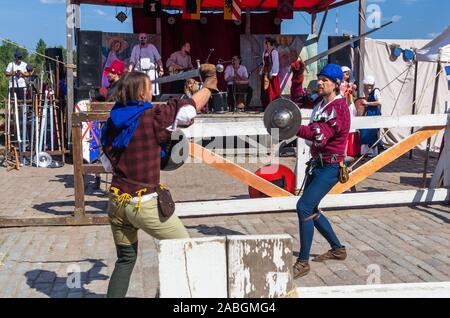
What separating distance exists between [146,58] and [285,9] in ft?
17.7

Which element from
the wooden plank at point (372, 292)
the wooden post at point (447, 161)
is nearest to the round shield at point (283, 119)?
the wooden plank at point (372, 292)

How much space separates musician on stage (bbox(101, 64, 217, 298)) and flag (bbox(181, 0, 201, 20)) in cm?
1380

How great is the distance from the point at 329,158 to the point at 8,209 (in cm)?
516

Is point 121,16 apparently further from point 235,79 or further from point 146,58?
point 235,79

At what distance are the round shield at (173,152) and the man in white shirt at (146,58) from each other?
11.9 metres

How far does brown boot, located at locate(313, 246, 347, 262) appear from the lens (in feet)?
17.9

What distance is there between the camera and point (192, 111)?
11.3 feet

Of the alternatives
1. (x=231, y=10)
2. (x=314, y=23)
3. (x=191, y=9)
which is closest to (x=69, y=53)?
(x=191, y=9)

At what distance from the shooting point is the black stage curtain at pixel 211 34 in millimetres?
18487

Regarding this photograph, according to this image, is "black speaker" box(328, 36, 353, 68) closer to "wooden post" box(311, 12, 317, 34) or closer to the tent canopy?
"wooden post" box(311, 12, 317, 34)

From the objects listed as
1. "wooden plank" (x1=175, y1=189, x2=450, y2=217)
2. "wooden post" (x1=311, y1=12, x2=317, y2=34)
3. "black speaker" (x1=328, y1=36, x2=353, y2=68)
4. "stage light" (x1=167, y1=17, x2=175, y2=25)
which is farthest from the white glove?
"wooden post" (x1=311, y1=12, x2=317, y2=34)

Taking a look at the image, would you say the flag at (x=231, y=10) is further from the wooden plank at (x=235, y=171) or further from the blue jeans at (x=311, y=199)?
the blue jeans at (x=311, y=199)

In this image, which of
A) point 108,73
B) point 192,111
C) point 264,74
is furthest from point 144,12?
point 192,111
